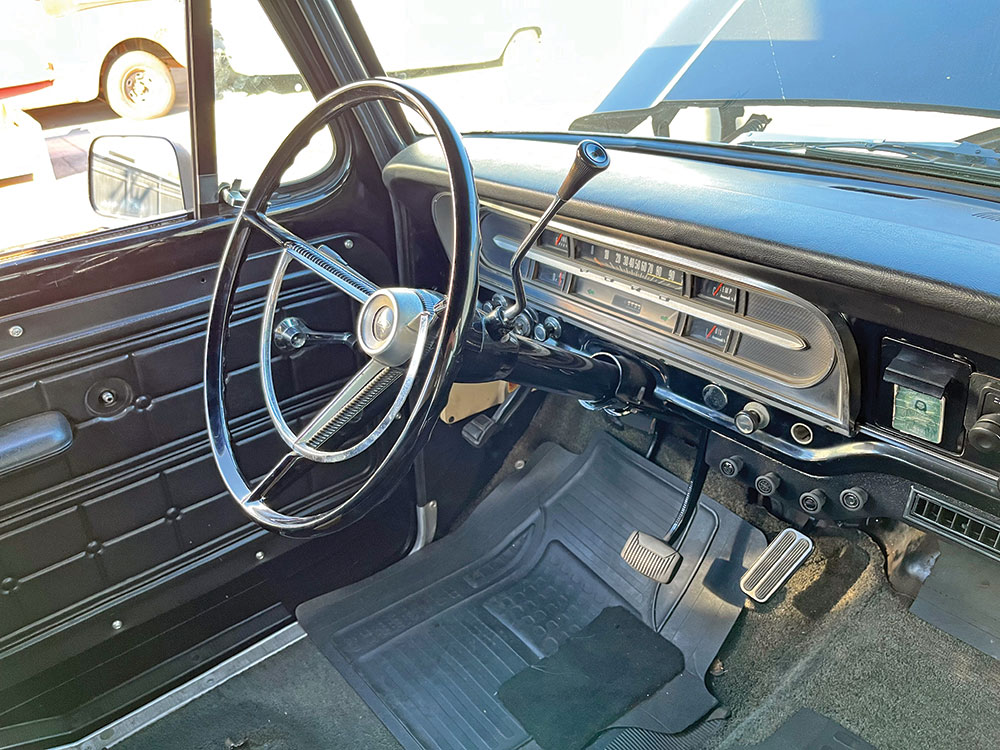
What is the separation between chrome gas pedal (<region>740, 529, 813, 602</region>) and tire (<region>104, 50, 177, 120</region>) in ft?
5.52

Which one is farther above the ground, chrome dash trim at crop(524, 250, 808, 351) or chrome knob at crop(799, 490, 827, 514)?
chrome dash trim at crop(524, 250, 808, 351)

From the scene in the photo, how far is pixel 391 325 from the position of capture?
3.89 ft

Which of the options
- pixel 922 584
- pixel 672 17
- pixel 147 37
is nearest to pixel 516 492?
pixel 922 584

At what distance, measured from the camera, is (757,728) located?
69.7 inches

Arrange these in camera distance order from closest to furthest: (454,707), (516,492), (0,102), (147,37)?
(0,102) < (147,37) < (454,707) < (516,492)

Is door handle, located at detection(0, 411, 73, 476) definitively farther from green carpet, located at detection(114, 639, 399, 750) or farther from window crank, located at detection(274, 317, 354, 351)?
green carpet, located at detection(114, 639, 399, 750)

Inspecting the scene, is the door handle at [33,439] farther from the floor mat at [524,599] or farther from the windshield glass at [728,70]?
the windshield glass at [728,70]

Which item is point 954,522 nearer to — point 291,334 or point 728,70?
point 728,70

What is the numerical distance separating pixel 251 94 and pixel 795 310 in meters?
1.25

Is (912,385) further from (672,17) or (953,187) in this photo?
(672,17)

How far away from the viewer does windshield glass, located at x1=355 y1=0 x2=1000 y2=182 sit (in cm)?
138

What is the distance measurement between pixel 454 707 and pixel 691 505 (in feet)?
2.50

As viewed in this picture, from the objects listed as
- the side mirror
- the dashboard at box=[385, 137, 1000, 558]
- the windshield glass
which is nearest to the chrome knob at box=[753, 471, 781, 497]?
the dashboard at box=[385, 137, 1000, 558]

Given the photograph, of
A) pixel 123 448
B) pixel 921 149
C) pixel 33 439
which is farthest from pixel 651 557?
pixel 33 439
